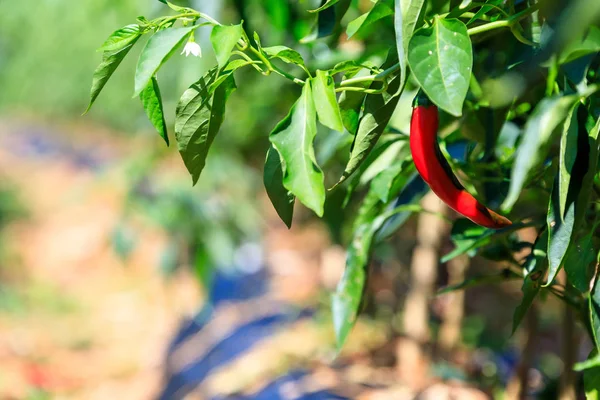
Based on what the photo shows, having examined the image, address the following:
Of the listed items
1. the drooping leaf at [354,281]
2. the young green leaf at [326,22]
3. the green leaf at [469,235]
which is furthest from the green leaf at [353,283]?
the young green leaf at [326,22]

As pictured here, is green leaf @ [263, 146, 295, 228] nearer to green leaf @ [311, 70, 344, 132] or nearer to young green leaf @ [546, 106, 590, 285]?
green leaf @ [311, 70, 344, 132]

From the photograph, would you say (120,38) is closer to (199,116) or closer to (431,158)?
(199,116)

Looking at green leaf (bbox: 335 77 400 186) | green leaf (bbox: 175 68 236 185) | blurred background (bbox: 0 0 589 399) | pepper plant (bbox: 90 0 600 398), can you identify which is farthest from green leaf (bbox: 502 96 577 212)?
blurred background (bbox: 0 0 589 399)

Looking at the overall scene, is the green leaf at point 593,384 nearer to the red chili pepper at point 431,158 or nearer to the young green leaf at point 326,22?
the red chili pepper at point 431,158

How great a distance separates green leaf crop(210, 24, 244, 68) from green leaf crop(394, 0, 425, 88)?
106 millimetres

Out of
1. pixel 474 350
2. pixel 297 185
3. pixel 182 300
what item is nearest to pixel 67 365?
pixel 182 300

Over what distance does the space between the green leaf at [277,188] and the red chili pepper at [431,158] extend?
0.36 ft

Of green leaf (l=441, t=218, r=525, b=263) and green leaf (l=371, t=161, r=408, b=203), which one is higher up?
green leaf (l=371, t=161, r=408, b=203)

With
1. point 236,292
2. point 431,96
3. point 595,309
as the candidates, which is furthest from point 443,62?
point 236,292

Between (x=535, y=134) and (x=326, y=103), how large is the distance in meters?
0.14

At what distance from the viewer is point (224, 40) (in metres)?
0.50

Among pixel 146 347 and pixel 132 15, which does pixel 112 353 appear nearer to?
pixel 146 347

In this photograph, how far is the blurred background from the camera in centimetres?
151

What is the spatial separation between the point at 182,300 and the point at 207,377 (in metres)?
1.67
